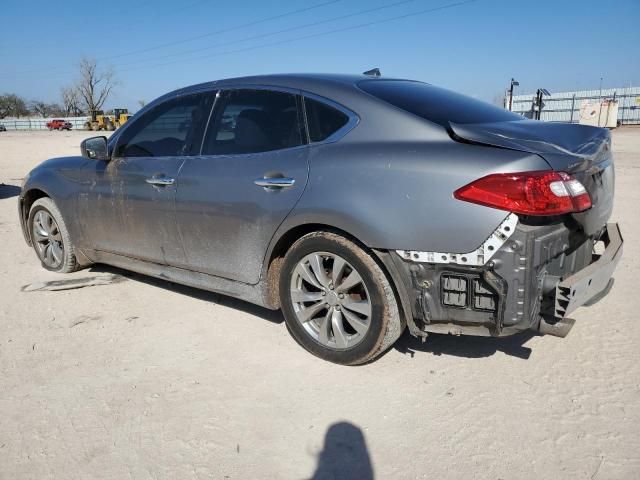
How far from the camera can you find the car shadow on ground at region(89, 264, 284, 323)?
3.92m

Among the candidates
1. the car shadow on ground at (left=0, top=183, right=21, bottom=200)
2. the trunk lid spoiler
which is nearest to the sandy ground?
the trunk lid spoiler

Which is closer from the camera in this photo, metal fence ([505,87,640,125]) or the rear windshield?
the rear windshield

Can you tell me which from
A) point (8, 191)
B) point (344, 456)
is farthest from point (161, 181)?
point (8, 191)

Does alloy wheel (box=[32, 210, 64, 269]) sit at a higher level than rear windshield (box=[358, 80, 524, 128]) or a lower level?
lower

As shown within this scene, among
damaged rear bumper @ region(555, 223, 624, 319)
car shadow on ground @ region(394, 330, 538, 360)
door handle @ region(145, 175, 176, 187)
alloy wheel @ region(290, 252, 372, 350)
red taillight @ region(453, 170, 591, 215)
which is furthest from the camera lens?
door handle @ region(145, 175, 176, 187)

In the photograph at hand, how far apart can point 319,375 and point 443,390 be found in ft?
2.27

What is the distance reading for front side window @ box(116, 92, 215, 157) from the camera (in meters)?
3.67

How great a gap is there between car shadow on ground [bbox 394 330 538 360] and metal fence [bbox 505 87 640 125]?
35.2 m

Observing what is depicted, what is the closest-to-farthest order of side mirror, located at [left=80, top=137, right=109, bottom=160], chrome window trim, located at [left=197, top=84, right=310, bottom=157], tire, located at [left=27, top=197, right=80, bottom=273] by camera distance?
chrome window trim, located at [left=197, top=84, right=310, bottom=157] < side mirror, located at [left=80, top=137, right=109, bottom=160] < tire, located at [left=27, top=197, right=80, bottom=273]

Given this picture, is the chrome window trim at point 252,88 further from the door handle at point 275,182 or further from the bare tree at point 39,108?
the bare tree at point 39,108

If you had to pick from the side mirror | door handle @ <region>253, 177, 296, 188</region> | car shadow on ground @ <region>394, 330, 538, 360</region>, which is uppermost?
the side mirror

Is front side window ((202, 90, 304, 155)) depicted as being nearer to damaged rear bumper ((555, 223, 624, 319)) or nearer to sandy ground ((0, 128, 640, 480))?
sandy ground ((0, 128, 640, 480))

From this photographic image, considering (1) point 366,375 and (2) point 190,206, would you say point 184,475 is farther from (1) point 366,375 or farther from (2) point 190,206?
(2) point 190,206

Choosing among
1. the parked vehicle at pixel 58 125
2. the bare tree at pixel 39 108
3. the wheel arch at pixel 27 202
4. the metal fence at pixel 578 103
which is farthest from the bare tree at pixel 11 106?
the wheel arch at pixel 27 202
